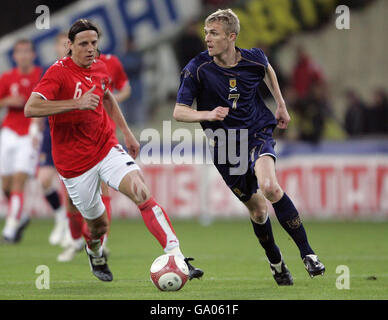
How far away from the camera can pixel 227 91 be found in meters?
7.59

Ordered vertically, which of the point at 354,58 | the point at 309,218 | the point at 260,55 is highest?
the point at 354,58

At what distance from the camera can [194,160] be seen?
16.2 m

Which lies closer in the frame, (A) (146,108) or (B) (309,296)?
(B) (309,296)

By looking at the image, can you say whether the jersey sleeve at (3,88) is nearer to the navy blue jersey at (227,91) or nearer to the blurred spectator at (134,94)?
the navy blue jersey at (227,91)

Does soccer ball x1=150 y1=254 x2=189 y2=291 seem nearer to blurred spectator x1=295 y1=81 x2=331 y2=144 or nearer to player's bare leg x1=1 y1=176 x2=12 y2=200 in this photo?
player's bare leg x1=1 y1=176 x2=12 y2=200

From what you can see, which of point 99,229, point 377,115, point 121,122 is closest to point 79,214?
point 99,229

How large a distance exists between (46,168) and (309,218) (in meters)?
5.76

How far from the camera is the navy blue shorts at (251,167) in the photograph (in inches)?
293

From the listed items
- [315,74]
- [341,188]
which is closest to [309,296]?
[341,188]

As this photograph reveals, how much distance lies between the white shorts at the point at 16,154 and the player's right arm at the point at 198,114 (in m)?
5.64

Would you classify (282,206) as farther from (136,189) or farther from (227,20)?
(227,20)

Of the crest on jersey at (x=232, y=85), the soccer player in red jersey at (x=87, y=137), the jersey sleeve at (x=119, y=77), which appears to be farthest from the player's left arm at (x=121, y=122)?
the jersey sleeve at (x=119, y=77)

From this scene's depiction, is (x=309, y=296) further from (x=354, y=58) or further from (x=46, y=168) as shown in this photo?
(x=354, y=58)

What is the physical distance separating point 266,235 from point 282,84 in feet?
36.5
